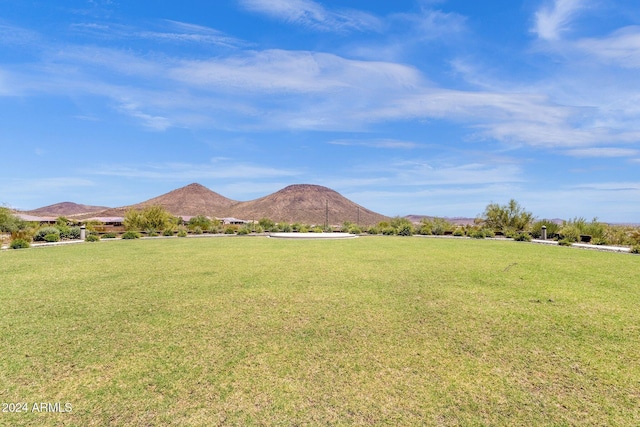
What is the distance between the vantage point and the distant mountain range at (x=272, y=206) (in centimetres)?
9369

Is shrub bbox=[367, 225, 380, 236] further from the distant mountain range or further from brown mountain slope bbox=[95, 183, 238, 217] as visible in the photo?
brown mountain slope bbox=[95, 183, 238, 217]

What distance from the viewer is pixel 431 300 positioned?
6.36 meters

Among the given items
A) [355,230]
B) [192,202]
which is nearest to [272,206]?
[192,202]

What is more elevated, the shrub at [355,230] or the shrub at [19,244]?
the shrub at [355,230]

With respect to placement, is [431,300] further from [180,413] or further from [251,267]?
[251,267]

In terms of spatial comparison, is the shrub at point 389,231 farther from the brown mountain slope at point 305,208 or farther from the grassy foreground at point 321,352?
the brown mountain slope at point 305,208

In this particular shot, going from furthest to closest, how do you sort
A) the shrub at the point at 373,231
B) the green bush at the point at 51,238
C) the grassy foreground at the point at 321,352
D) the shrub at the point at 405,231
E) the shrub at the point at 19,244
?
the shrub at the point at 373,231 < the shrub at the point at 405,231 < the green bush at the point at 51,238 < the shrub at the point at 19,244 < the grassy foreground at the point at 321,352

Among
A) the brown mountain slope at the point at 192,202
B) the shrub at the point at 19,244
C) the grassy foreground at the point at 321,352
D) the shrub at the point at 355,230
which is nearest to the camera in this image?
the grassy foreground at the point at 321,352

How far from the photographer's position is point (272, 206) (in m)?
101

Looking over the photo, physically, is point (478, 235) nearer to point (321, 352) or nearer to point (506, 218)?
point (506, 218)

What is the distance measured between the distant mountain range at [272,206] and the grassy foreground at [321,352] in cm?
8118

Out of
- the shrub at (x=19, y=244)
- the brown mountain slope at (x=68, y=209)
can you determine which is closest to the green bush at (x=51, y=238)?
the shrub at (x=19, y=244)

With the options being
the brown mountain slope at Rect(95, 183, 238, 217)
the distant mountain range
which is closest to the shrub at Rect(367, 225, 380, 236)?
the distant mountain range

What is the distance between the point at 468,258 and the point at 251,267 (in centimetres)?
788
